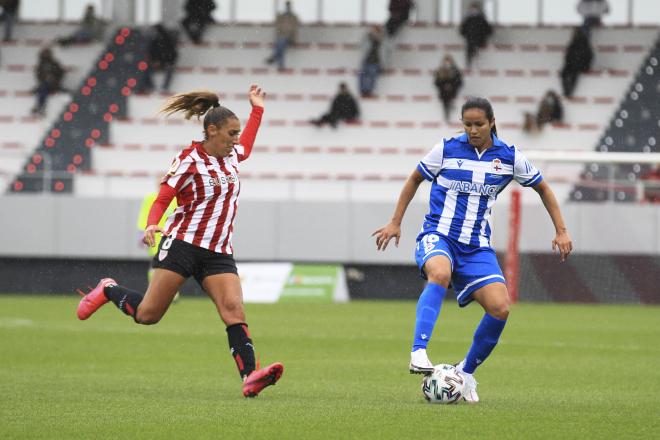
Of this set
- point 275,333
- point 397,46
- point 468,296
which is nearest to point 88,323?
point 275,333

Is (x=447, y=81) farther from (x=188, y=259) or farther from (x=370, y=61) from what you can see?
(x=188, y=259)

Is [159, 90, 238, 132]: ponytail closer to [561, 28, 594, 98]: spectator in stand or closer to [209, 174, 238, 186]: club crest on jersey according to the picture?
[209, 174, 238, 186]: club crest on jersey

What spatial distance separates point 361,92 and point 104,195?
742 cm

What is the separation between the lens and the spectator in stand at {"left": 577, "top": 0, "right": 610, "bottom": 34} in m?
32.5

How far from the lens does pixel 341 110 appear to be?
30.4 m

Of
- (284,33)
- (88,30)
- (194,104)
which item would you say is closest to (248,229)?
(284,33)

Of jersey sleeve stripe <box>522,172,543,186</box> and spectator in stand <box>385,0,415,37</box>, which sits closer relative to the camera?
jersey sleeve stripe <box>522,172,543,186</box>

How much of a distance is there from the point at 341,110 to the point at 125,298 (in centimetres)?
2126

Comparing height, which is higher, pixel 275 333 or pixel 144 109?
pixel 144 109

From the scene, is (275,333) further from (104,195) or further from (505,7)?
(505,7)

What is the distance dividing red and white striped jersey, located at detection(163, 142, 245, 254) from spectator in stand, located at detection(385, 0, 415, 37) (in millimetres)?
24117

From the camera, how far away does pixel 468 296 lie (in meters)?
8.97

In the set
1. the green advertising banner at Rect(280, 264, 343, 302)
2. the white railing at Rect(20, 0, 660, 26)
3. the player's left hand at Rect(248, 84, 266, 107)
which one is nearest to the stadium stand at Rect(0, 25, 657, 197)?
the white railing at Rect(20, 0, 660, 26)

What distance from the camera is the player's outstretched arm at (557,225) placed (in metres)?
8.87
